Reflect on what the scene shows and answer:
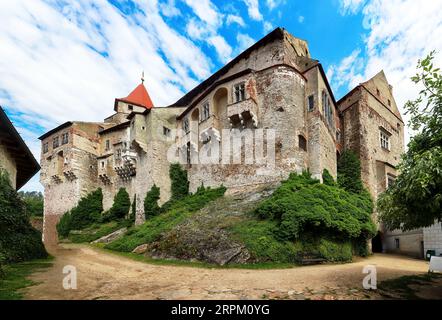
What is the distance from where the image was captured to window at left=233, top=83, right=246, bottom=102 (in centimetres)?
2661

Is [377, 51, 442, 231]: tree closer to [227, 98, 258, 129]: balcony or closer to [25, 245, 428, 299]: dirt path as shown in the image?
[25, 245, 428, 299]: dirt path

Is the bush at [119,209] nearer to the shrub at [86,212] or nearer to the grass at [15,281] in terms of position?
the shrub at [86,212]

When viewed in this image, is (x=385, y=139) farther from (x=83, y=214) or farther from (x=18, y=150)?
(x=83, y=214)

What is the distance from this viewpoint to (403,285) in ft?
35.0

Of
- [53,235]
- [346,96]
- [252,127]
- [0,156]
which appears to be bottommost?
[53,235]

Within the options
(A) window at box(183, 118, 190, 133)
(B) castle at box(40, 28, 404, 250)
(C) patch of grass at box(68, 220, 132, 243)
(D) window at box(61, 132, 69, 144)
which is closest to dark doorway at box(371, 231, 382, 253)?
(B) castle at box(40, 28, 404, 250)

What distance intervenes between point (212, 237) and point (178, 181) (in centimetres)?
1573

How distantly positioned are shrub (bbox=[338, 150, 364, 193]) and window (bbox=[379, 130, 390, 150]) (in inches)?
198

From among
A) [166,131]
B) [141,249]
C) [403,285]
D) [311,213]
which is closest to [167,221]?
[141,249]

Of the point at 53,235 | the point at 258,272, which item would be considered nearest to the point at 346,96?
the point at 258,272

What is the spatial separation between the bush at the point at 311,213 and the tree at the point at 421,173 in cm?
652

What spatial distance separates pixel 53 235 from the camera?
41656mm
